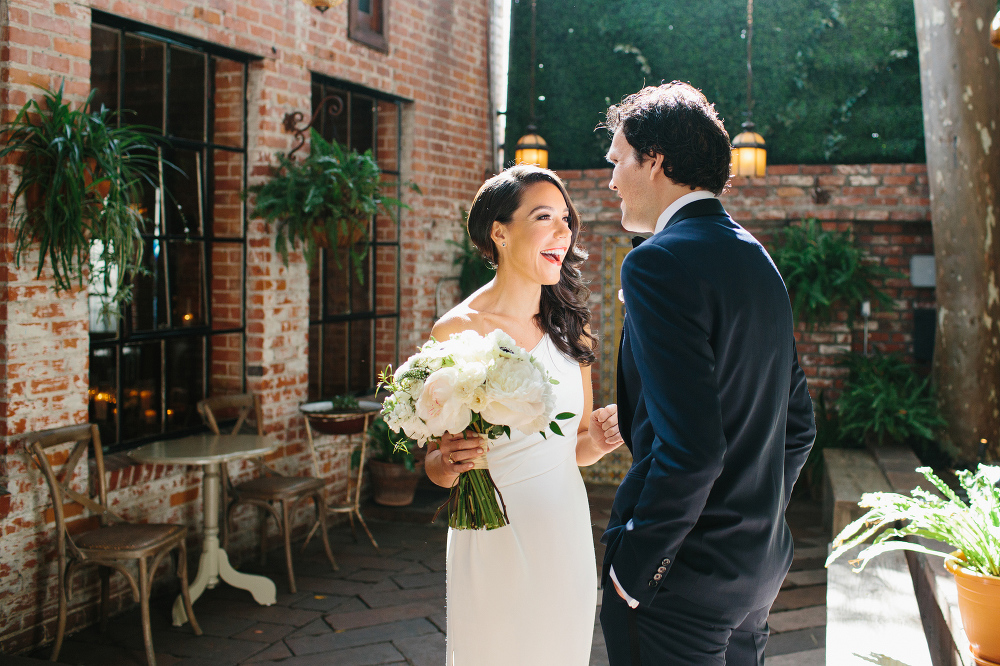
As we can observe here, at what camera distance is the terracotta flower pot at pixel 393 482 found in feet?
18.8

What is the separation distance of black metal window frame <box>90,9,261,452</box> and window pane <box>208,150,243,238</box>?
0.03 meters

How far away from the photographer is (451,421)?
73.8 inches

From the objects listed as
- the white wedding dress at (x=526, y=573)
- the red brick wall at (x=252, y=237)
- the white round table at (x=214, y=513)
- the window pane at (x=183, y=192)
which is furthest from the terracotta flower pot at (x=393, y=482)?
the white wedding dress at (x=526, y=573)

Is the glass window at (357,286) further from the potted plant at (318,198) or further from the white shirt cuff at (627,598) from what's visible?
the white shirt cuff at (627,598)

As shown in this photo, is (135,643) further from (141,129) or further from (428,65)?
(428,65)

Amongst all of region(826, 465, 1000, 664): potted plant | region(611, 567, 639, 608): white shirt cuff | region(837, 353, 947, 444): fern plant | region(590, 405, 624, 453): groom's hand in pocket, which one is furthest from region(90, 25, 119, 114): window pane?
region(837, 353, 947, 444): fern plant

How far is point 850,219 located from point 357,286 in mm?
→ 3794

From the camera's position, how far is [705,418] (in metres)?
1.48

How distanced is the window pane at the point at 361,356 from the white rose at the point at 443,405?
160 inches

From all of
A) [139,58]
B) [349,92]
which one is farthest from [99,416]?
[349,92]

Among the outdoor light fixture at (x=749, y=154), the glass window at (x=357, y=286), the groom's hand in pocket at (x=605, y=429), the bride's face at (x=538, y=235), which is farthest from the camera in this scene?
the outdoor light fixture at (x=749, y=154)

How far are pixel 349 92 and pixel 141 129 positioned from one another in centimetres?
178

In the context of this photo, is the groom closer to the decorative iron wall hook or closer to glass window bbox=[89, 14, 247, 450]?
glass window bbox=[89, 14, 247, 450]

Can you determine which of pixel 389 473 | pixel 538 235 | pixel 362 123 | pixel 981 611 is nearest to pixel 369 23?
pixel 362 123
